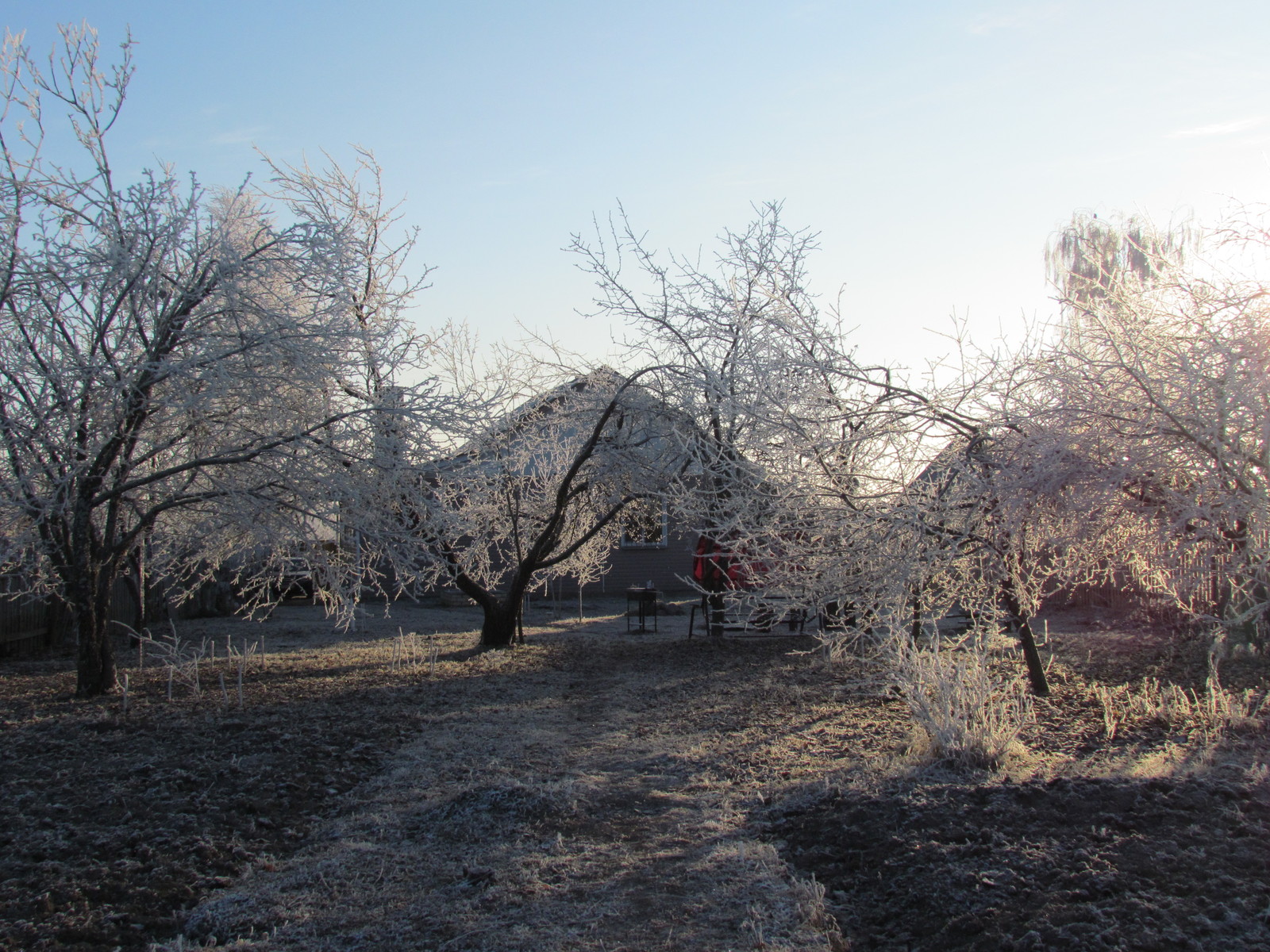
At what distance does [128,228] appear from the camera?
24.0 ft

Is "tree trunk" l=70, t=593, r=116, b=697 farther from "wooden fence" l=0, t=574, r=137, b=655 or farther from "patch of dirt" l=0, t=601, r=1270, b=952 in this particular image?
"wooden fence" l=0, t=574, r=137, b=655

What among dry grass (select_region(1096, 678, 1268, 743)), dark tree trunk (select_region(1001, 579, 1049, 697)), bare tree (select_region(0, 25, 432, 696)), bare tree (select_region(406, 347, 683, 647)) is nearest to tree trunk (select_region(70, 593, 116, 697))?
bare tree (select_region(0, 25, 432, 696))

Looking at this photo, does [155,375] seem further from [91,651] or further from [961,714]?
[961,714]

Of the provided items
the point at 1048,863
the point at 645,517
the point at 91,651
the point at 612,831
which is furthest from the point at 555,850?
the point at 645,517

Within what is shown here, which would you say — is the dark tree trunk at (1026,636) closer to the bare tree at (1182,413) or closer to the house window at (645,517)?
the bare tree at (1182,413)

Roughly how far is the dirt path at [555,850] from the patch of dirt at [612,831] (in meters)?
0.02

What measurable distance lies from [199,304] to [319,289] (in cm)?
103

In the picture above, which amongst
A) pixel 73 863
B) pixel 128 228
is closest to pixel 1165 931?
pixel 73 863

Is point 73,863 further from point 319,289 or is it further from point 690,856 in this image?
point 319,289

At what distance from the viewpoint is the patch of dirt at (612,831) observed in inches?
128

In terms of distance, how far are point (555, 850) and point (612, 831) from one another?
0.40m

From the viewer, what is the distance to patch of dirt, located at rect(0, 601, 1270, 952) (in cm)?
325

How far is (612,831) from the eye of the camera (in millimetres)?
4477

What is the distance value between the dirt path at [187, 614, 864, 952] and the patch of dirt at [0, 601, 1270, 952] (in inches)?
0.6
